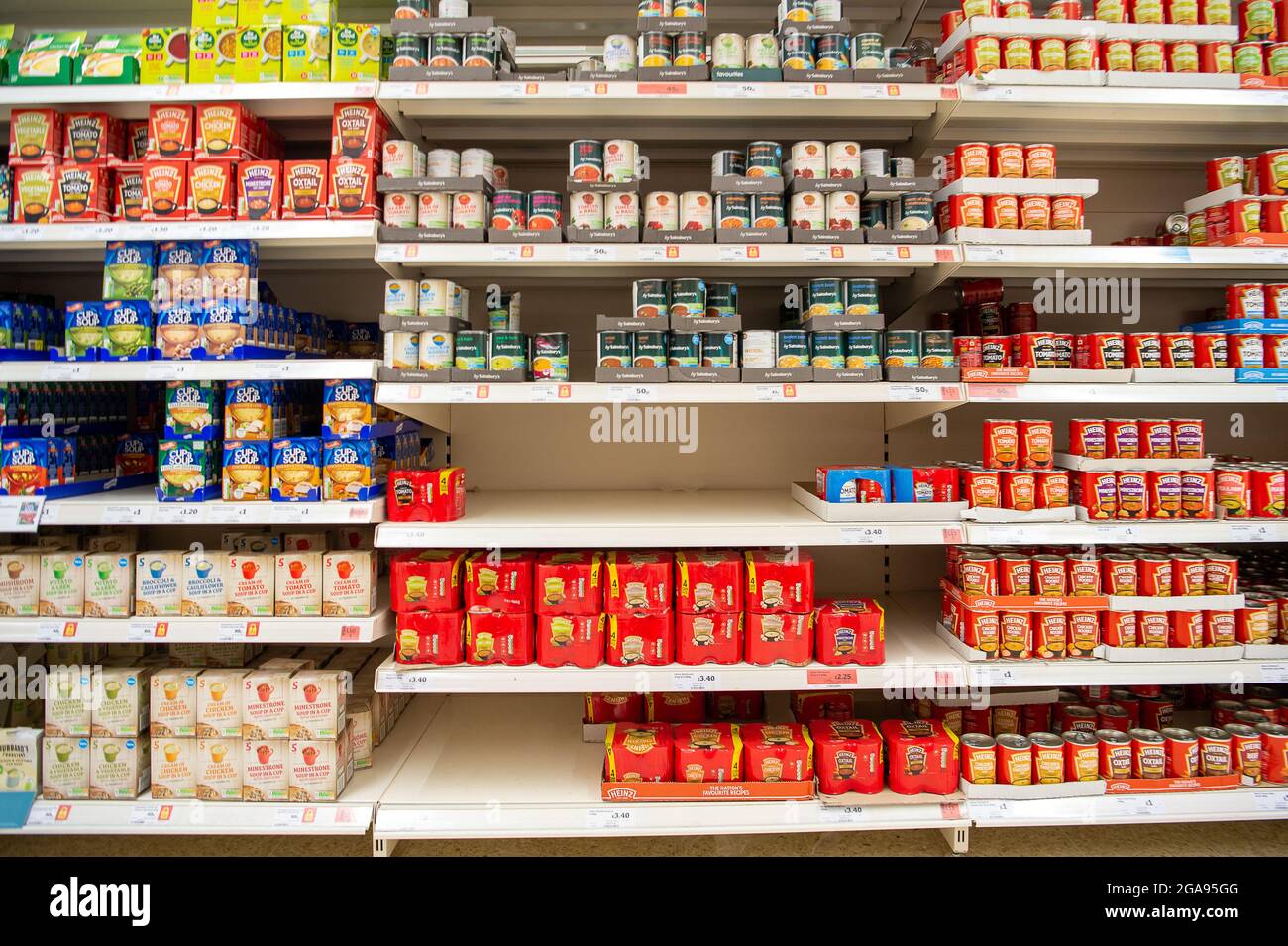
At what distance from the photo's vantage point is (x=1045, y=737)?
211 cm

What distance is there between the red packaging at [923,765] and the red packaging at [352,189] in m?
2.21

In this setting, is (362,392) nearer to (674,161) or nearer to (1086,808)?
(674,161)

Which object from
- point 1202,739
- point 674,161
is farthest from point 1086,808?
point 674,161

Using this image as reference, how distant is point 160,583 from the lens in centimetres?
210

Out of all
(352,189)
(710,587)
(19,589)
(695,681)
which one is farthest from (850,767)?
(19,589)

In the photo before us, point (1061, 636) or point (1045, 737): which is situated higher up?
point (1061, 636)

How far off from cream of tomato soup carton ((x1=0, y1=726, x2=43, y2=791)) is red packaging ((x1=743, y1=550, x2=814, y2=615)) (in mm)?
2135

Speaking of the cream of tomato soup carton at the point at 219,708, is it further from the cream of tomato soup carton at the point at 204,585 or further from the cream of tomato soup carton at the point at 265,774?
the cream of tomato soup carton at the point at 204,585

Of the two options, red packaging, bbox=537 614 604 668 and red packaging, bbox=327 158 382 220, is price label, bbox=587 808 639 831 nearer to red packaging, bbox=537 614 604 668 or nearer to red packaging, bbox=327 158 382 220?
red packaging, bbox=537 614 604 668

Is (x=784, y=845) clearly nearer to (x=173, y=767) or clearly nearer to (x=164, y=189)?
(x=173, y=767)

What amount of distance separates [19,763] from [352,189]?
76.9 inches

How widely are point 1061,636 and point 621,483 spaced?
1.57 meters

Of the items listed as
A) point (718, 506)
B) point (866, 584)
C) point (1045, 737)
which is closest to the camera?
point (1045, 737)
